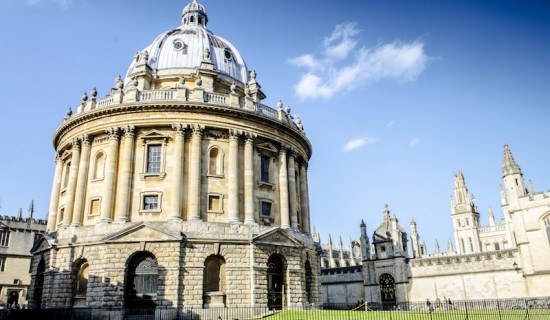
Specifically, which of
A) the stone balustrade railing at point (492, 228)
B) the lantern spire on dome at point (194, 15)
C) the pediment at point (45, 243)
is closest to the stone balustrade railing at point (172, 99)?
the pediment at point (45, 243)

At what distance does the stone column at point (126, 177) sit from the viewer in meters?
27.2

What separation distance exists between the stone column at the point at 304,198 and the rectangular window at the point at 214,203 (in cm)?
919

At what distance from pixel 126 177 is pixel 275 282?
40.1 ft

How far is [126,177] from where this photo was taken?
28.0 meters

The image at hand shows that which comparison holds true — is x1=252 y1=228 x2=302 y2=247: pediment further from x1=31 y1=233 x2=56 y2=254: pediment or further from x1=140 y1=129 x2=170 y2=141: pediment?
x1=31 y1=233 x2=56 y2=254: pediment

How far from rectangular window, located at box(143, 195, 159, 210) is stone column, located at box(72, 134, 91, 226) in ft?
15.5

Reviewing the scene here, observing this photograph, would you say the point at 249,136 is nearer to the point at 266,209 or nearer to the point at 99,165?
the point at 266,209

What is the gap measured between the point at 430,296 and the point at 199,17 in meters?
37.0

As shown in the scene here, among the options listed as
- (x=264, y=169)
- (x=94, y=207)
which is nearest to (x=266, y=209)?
(x=264, y=169)

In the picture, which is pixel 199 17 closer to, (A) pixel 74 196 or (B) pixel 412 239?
(A) pixel 74 196

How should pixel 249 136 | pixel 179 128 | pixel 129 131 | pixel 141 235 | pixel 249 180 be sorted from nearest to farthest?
1. pixel 141 235
2. pixel 179 128
3. pixel 129 131
4. pixel 249 180
5. pixel 249 136

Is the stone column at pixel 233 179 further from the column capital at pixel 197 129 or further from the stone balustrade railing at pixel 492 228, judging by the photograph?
the stone balustrade railing at pixel 492 228

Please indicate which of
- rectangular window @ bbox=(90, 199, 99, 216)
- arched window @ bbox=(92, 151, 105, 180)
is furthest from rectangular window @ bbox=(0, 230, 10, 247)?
rectangular window @ bbox=(90, 199, 99, 216)

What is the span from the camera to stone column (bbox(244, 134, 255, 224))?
1136 inches
